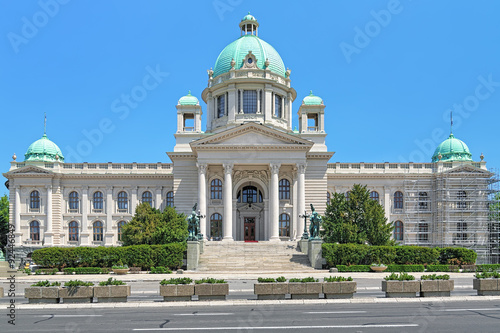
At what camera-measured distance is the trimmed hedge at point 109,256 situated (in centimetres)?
4550

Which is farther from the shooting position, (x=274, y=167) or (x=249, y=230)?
(x=249, y=230)

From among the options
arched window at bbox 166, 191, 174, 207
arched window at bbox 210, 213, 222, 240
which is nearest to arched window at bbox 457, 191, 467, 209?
arched window at bbox 210, 213, 222, 240

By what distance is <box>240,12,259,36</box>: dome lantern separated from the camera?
2891 inches

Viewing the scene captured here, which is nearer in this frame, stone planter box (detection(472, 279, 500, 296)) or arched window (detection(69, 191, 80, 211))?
stone planter box (detection(472, 279, 500, 296))

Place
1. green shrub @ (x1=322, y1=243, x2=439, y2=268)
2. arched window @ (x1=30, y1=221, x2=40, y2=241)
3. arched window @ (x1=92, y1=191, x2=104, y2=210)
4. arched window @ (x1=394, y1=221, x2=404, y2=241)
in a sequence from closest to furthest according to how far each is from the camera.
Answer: green shrub @ (x1=322, y1=243, x2=439, y2=268) → arched window @ (x1=30, y1=221, x2=40, y2=241) → arched window @ (x1=394, y1=221, x2=404, y2=241) → arched window @ (x1=92, y1=191, x2=104, y2=210)

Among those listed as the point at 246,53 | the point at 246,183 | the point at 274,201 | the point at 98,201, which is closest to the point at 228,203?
the point at 274,201

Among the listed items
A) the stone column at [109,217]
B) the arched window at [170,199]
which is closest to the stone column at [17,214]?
the stone column at [109,217]

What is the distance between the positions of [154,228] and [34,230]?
27.8 meters

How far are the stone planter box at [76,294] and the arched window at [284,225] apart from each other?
4112 cm

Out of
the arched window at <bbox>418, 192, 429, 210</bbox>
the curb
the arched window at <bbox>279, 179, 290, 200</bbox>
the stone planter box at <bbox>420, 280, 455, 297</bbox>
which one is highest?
the arched window at <bbox>279, 179, 290, 200</bbox>

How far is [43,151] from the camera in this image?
72.8 meters

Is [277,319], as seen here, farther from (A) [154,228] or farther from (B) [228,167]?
(B) [228,167]

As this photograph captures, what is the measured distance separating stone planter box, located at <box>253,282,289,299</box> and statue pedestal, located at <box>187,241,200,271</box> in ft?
77.4

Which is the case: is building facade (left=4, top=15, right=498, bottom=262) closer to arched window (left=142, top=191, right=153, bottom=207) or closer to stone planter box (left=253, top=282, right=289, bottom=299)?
arched window (left=142, top=191, right=153, bottom=207)
